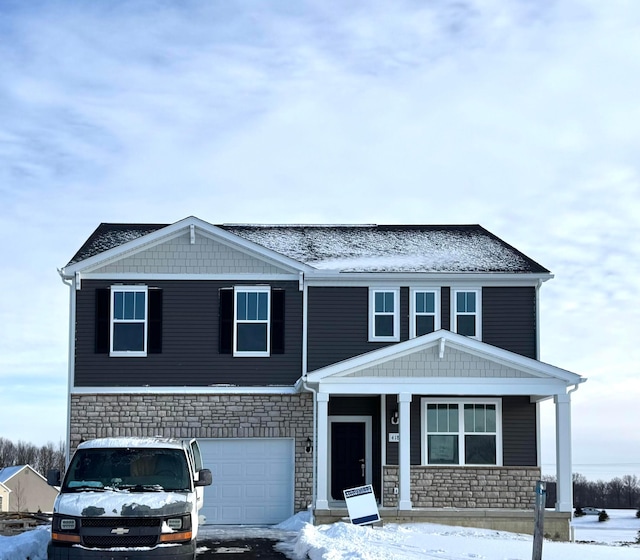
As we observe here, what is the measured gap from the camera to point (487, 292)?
24438mm

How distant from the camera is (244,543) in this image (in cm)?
1836

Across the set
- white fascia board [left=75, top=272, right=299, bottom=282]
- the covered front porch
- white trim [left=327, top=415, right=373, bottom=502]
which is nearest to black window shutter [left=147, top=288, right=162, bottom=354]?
white fascia board [left=75, top=272, right=299, bottom=282]

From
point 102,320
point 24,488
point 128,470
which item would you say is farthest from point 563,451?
point 24,488

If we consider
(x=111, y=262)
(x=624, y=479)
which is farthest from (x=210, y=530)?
(x=624, y=479)

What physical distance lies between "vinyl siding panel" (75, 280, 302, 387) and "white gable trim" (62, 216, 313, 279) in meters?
0.48

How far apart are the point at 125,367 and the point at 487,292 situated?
878 centimetres

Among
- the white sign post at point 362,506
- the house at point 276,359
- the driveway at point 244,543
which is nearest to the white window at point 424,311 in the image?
the house at point 276,359

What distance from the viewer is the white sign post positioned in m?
20.6

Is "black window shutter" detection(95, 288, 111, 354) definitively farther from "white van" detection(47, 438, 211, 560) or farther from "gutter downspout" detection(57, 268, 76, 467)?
"white van" detection(47, 438, 211, 560)

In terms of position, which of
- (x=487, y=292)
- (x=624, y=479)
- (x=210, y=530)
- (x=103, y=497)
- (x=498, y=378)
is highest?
(x=487, y=292)

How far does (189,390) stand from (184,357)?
0.78 m

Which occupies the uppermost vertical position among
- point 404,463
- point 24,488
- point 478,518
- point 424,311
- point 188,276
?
point 188,276

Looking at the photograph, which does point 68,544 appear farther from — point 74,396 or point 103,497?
point 74,396

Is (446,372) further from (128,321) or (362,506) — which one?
(128,321)
